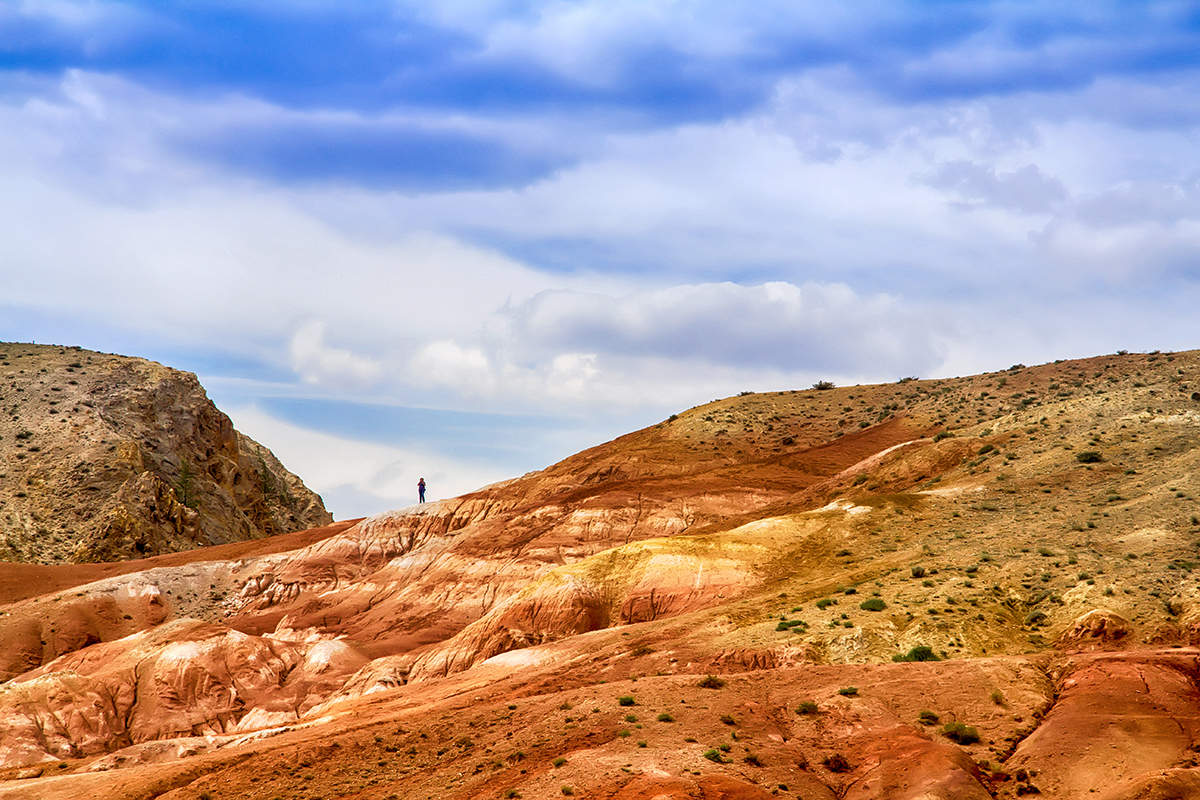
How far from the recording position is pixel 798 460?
69.5 m

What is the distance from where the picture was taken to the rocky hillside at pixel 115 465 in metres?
78.6

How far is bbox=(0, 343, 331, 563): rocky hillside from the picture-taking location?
78.6m

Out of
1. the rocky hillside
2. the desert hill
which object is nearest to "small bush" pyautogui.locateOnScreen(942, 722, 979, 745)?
the desert hill

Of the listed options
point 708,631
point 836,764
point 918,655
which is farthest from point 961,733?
point 708,631

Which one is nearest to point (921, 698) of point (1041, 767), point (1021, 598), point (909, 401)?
point (1041, 767)

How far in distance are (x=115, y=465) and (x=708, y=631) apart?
2590 inches

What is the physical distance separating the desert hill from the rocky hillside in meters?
17.0

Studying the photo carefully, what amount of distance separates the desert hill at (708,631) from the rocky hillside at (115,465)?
55.9 ft

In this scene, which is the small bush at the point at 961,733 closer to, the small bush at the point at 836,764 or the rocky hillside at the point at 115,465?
the small bush at the point at 836,764

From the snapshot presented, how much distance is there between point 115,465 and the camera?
8356 centimetres

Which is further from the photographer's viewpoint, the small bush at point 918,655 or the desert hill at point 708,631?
the small bush at point 918,655

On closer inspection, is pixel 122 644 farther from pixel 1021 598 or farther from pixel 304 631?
pixel 1021 598

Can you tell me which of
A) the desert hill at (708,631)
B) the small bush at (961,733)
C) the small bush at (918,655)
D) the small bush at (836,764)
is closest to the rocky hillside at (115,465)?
the desert hill at (708,631)

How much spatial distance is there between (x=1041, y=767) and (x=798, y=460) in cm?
4749
